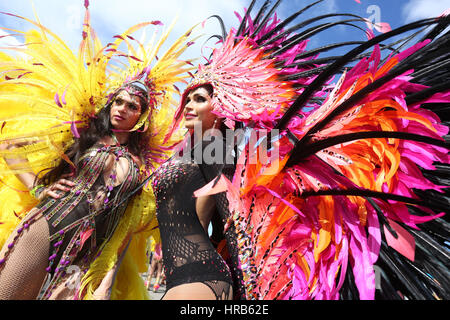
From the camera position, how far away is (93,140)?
1.96 meters

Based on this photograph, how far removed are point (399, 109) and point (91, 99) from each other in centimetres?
176

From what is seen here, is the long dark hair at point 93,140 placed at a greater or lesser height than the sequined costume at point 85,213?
greater

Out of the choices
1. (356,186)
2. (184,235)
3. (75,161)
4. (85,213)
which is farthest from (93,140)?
(356,186)

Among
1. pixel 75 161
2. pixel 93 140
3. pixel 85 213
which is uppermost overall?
pixel 93 140

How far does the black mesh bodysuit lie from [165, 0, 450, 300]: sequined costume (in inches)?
3.6

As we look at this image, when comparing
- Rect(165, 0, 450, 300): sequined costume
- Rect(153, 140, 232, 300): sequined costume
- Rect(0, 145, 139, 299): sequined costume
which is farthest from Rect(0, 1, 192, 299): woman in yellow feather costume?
Rect(165, 0, 450, 300): sequined costume

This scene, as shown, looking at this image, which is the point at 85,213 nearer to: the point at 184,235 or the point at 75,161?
the point at 75,161

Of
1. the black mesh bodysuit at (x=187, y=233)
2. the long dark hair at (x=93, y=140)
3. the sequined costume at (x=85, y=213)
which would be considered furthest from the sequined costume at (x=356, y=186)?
the long dark hair at (x=93, y=140)

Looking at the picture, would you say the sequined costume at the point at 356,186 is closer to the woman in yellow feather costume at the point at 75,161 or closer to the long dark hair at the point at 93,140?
the woman in yellow feather costume at the point at 75,161

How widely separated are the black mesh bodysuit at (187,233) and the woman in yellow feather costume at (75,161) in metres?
0.56

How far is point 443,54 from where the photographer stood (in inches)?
39.1

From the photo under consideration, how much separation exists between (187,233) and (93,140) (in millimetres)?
1087

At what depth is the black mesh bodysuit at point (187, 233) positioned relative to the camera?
3.81ft

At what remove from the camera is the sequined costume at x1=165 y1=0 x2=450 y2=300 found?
961mm
